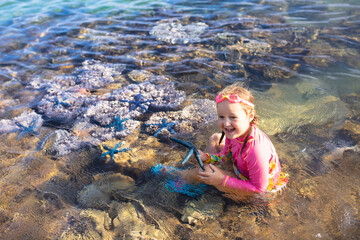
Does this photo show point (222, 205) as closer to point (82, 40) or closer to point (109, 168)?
point (109, 168)

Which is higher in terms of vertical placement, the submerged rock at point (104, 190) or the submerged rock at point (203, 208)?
the submerged rock at point (104, 190)

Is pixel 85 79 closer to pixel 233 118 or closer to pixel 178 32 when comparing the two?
pixel 178 32

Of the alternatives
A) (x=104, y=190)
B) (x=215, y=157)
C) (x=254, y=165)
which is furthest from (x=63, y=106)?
(x=254, y=165)

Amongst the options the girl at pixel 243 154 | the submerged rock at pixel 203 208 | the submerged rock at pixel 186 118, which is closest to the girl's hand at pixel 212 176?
the girl at pixel 243 154

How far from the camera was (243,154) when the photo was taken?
302cm

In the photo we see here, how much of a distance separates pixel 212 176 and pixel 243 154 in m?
0.45

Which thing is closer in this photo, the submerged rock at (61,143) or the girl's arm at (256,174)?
the girl's arm at (256,174)

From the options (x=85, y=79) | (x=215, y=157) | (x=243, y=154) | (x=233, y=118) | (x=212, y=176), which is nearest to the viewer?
(x=233, y=118)

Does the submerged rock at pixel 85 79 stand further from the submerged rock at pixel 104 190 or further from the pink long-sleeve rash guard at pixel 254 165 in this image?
the pink long-sleeve rash guard at pixel 254 165

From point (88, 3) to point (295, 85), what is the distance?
10222mm

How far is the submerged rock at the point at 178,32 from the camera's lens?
316 inches

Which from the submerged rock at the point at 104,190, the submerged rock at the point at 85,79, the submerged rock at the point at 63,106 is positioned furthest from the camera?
the submerged rock at the point at 85,79

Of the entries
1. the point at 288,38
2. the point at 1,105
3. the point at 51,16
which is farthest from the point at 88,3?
the point at 288,38

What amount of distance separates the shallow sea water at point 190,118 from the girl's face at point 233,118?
0.91 m
